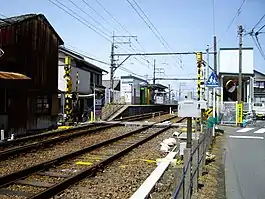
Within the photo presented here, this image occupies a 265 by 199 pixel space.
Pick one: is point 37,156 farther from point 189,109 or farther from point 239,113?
point 239,113

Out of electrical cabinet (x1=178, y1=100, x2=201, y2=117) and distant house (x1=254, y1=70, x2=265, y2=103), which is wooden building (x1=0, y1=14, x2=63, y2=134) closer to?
electrical cabinet (x1=178, y1=100, x2=201, y2=117)

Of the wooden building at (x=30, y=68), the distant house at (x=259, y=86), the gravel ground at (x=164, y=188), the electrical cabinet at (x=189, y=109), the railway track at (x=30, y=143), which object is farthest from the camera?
the distant house at (x=259, y=86)

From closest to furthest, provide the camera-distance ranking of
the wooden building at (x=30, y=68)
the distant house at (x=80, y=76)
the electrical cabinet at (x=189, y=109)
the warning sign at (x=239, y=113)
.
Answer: the electrical cabinet at (x=189, y=109) → the wooden building at (x=30, y=68) → the warning sign at (x=239, y=113) → the distant house at (x=80, y=76)

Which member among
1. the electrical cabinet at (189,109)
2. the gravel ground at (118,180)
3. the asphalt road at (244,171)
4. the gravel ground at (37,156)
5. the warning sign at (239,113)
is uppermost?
the electrical cabinet at (189,109)

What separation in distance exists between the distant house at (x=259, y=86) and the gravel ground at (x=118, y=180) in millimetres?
42202

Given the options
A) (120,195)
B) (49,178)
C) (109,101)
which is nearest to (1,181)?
(49,178)

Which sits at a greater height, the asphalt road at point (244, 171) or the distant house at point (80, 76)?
the distant house at point (80, 76)

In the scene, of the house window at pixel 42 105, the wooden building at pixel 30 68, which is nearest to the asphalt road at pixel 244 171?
the wooden building at pixel 30 68

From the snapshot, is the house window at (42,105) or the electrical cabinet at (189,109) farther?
the house window at (42,105)

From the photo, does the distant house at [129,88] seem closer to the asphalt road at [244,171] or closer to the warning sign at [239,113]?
the warning sign at [239,113]

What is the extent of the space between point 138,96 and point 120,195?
45.7 m

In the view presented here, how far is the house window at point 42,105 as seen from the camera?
18.9 m

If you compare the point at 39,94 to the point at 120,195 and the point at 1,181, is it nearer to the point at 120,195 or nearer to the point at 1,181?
the point at 1,181

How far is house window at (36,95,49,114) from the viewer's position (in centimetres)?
1891
